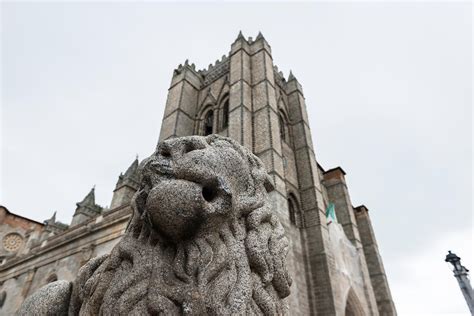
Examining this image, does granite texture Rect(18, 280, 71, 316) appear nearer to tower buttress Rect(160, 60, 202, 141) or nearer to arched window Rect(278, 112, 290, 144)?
tower buttress Rect(160, 60, 202, 141)

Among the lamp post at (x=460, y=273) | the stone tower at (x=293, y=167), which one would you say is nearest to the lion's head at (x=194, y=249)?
the lamp post at (x=460, y=273)

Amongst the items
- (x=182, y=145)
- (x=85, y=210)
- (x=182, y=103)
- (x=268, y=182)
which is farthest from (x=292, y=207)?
(x=85, y=210)

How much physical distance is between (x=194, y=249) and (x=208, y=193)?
0.30 metres

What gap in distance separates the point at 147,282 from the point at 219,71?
17.3 metres

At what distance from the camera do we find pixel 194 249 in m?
1.48

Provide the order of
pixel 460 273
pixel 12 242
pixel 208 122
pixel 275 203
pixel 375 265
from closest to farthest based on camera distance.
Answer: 1. pixel 460 273
2. pixel 275 203
3. pixel 208 122
4. pixel 375 265
5. pixel 12 242

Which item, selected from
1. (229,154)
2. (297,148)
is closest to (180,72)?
(297,148)

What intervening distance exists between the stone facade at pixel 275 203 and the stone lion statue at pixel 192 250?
24.1ft

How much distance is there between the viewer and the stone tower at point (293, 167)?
10.1 meters

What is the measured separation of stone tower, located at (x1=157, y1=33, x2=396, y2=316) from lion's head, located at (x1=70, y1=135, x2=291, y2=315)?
7.62 metres

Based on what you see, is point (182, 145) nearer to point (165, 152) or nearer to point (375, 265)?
point (165, 152)

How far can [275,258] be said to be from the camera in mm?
1625

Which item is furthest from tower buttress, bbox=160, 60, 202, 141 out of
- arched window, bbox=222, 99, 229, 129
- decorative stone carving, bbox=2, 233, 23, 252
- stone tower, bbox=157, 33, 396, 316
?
decorative stone carving, bbox=2, 233, 23, 252

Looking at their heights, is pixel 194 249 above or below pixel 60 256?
below
